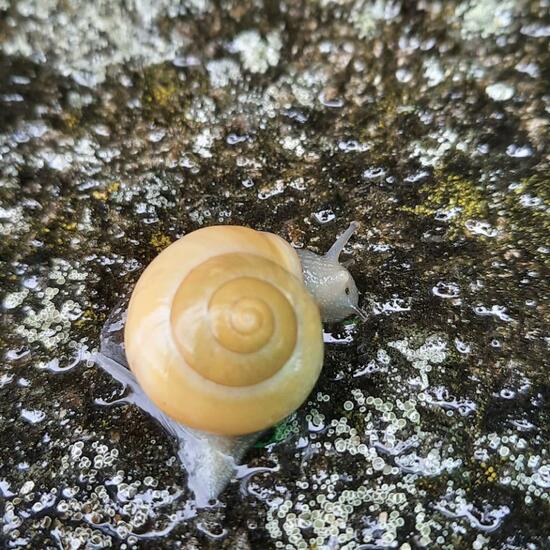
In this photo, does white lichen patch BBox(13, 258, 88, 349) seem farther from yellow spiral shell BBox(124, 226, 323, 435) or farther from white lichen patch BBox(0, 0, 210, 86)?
white lichen patch BBox(0, 0, 210, 86)

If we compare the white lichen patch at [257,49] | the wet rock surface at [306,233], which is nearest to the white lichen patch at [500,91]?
the wet rock surface at [306,233]

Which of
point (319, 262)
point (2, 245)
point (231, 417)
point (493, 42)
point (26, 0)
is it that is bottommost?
point (231, 417)

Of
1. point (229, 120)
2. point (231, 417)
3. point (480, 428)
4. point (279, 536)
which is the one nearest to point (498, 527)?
point (480, 428)

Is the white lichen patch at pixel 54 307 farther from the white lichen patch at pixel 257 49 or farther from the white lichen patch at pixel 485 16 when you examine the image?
the white lichen patch at pixel 485 16

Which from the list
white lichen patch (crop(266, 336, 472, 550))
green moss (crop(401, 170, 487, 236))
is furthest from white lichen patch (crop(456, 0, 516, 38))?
white lichen patch (crop(266, 336, 472, 550))

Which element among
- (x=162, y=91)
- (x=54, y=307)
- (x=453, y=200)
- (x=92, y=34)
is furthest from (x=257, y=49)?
(x=54, y=307)

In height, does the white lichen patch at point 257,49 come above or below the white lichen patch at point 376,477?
above

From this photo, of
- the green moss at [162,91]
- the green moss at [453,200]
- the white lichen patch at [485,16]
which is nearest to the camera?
the white lichen patch at [485,16]

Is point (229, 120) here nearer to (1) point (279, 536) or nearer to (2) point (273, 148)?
(2) point (273, 148)
